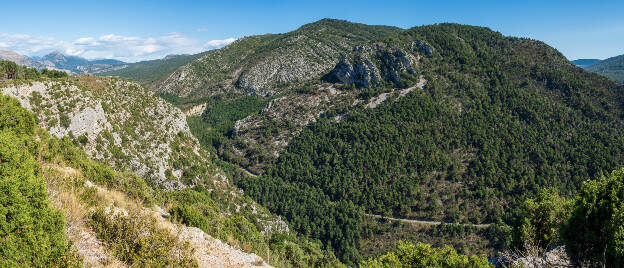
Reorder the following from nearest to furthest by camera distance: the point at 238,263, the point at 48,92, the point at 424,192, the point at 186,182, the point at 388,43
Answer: the point at 238,263, the point at 48,92, the point at 186,182, the point at 424,192, the point at 388,43

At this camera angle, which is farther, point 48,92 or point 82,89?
point 82,89

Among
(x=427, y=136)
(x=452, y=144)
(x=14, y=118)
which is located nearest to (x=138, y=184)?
(x=14, y=118)

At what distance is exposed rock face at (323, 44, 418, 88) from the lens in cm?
13388

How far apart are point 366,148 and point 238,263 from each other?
96.9m

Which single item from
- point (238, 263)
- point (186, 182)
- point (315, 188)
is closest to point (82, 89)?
point (186, 182)

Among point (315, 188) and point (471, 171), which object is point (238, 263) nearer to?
point (315, 188)

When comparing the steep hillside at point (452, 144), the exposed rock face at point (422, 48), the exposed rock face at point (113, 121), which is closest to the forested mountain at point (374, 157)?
the exposed rock face at point (113, 121)

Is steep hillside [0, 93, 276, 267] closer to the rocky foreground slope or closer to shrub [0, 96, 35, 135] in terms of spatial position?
shrub [0, 96, 35, 135]

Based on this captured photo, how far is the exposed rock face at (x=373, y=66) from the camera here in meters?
134

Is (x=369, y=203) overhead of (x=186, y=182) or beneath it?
beneath

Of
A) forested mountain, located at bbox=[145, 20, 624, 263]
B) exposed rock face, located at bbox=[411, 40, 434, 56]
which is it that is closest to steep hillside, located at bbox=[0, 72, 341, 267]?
forested mountain, located at bbox=[145, 20, 624, 263]

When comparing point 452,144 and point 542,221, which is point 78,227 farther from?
point 452,144

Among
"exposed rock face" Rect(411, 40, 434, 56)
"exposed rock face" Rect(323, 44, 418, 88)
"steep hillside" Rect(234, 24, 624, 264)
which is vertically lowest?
"steep hillside" Rect(234, 24, 624, 264)

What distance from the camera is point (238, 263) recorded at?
45.8 feet
